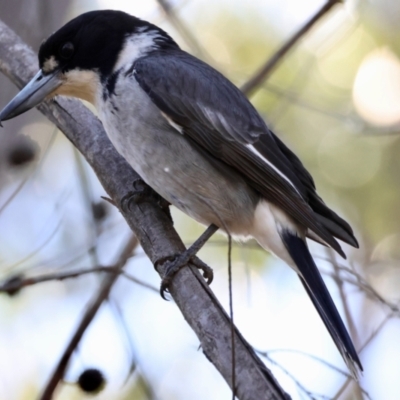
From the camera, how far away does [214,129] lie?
278 centimetres

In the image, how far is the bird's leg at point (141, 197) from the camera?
2.70 m

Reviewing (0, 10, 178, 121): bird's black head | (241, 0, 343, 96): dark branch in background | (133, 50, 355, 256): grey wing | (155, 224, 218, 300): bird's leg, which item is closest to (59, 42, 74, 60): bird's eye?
(0, 10, 178, 121): bird's black head

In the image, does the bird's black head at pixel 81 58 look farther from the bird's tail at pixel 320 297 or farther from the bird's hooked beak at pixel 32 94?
the bird's tail at pixel 320 297

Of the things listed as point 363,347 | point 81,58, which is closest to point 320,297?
point 363,347

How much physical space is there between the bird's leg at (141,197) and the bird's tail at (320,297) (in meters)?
0.49

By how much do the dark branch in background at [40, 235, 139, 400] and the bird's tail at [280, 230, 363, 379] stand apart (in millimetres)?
634

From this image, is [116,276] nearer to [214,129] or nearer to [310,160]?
[214,129]

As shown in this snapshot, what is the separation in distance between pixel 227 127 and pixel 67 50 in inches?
30.4

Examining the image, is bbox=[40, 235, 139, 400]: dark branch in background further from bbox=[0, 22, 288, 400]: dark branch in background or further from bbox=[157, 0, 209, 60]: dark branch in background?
bbox=[157, 0, 209, 60]: dark branch in background

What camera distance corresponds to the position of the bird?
106 inches

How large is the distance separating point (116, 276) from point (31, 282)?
0.33m

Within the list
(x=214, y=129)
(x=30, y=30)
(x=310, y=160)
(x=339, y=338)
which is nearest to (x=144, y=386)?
(x=339, y=338)

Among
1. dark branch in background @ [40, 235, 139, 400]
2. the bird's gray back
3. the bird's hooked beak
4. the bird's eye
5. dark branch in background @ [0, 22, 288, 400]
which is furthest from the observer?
the bird's eye

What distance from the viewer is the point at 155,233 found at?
2.56 m
